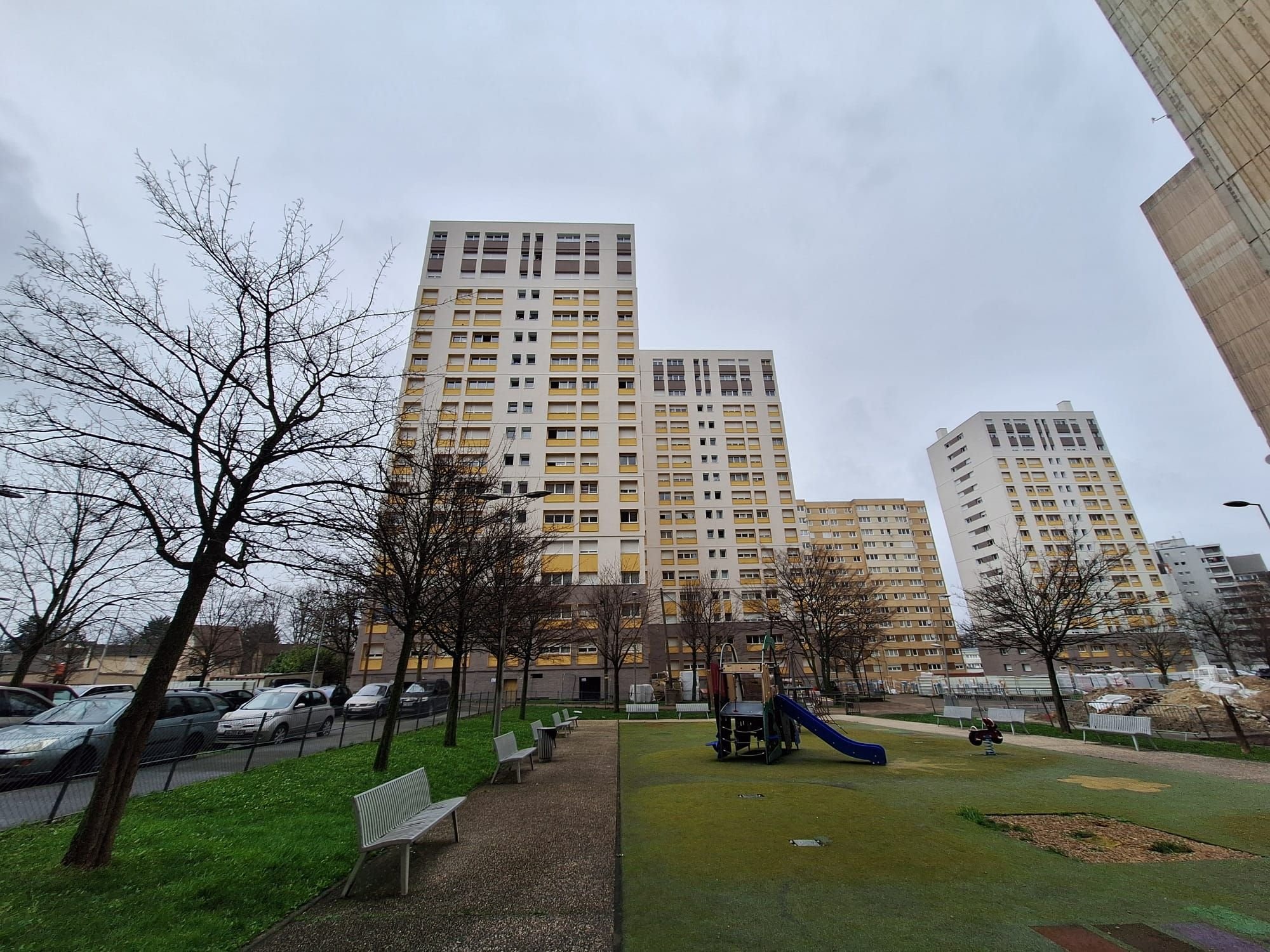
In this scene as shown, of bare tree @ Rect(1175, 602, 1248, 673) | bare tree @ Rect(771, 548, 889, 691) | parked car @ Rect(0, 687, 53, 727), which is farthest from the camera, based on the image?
bare tree @ Rect(1175, 602, 1248, 673)

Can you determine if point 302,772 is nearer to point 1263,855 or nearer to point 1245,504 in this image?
point 1263,855

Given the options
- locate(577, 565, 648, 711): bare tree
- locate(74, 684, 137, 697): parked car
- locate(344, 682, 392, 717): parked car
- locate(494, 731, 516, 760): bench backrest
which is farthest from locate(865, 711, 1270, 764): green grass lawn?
locate(74, 684, 137, 697): parked car

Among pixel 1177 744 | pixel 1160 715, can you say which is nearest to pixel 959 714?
pixel 1160 715

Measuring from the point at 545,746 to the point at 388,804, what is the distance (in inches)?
323

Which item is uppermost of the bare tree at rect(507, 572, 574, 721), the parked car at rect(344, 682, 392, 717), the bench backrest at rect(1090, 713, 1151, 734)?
the bare tree at rect(507, 572, 574, 721)

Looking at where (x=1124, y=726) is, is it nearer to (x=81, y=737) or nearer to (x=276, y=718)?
(x=276, y=718)

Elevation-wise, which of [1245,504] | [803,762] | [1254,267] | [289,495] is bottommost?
[803,762]

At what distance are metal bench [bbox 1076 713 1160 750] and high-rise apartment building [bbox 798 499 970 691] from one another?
2928 inches

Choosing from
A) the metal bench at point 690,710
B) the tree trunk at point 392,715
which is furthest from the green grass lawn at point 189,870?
the metal bench at point 690,710

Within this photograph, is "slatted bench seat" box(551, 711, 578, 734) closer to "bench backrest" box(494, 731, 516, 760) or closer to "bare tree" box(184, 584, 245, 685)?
"bench backrest" box(494, 731, 516, 760)

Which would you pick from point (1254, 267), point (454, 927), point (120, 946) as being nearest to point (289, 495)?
point (120, 946)

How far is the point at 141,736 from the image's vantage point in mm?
5219

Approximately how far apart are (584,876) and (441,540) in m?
8.24

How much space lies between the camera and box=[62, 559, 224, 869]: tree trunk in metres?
4.70
